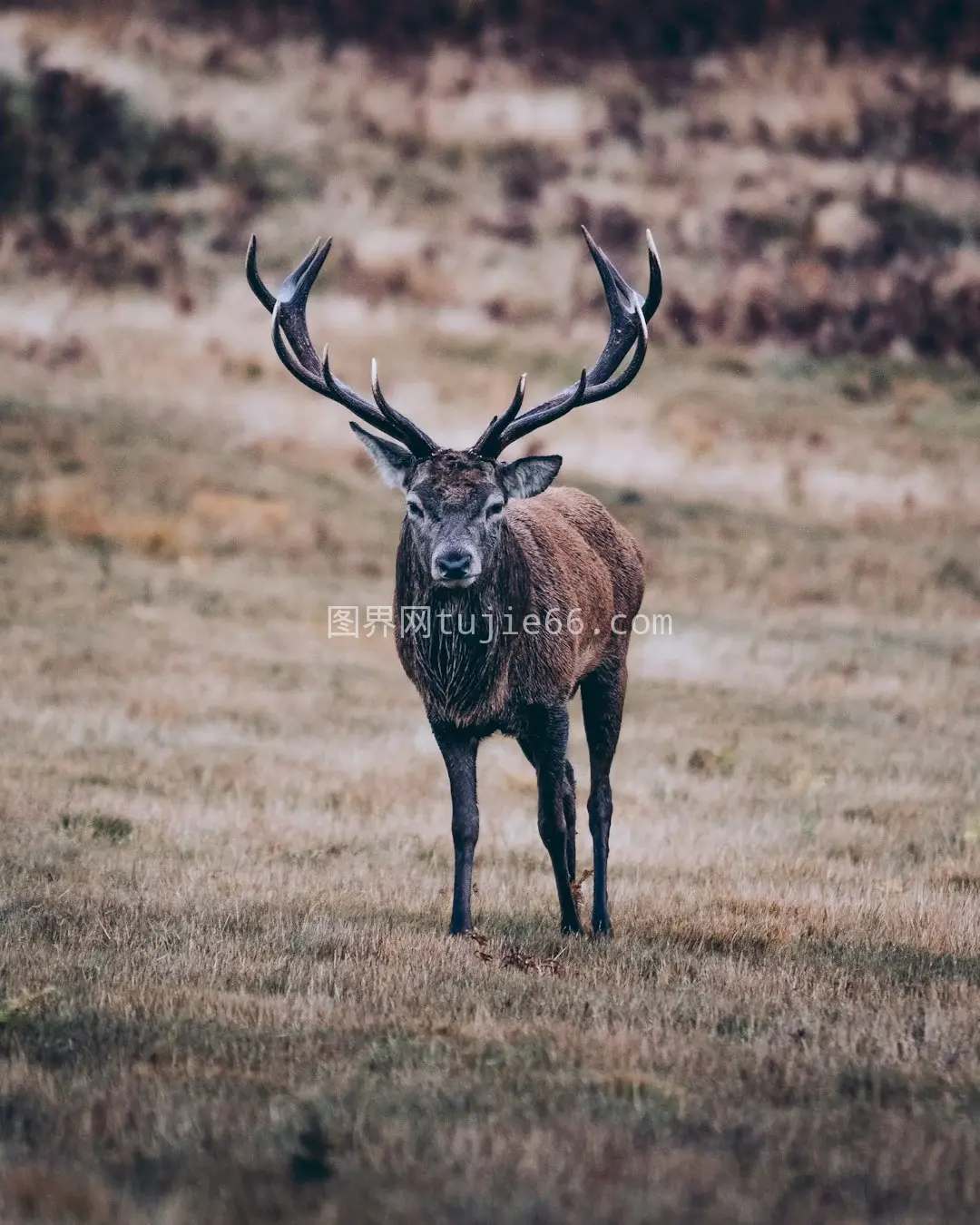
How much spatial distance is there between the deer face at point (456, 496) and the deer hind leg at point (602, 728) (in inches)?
61.9

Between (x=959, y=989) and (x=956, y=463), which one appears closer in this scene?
(x=959, y=989)

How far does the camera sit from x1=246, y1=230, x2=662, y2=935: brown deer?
752cm

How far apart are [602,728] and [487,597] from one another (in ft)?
5.68

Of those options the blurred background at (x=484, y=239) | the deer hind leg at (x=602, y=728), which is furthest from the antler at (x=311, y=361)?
the blurred background at (x=484, y=239)

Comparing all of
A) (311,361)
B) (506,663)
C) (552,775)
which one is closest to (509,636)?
(506,663)

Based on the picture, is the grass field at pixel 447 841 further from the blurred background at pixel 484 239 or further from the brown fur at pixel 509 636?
the brown fur at pixel 509 636

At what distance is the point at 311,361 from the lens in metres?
8.63

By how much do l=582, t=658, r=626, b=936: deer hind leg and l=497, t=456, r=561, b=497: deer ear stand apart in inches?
61.1

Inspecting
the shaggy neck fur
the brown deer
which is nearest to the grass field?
the brown deer

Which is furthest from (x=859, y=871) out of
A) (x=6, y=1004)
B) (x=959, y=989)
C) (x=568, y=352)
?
(x=568, y=352)

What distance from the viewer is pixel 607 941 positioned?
7.34 m

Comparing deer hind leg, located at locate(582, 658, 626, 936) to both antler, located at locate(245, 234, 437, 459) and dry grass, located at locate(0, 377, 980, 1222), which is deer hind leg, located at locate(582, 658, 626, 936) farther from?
antler, located at locate(245, 234, 437, 459)

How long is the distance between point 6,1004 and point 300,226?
30568mm

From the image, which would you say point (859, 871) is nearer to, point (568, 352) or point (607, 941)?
point (607, 941)
